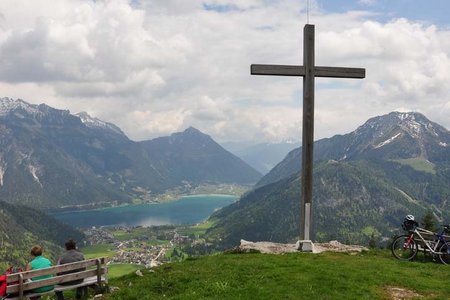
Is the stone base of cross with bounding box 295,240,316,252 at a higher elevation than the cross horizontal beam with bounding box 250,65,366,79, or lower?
lower

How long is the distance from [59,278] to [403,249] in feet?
63.7

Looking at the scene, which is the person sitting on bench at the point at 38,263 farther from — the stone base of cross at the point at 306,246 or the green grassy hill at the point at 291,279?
the stone base of cross at the point at 306,246

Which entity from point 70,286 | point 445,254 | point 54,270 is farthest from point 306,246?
point 54,270

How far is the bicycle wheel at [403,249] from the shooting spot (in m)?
23.5

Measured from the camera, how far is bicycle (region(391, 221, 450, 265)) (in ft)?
74.1

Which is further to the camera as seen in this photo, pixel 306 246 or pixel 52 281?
pixel 306 246

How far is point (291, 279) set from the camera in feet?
59.4

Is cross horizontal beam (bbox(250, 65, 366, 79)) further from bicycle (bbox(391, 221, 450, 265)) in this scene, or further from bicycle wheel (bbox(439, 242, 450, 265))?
bicycle wheel (bbox(439, 242, 450, 265))

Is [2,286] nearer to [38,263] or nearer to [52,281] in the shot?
[52,281]

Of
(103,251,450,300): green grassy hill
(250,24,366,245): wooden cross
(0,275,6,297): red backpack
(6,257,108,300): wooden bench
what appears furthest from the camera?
(250,24,366,245): wooden cross

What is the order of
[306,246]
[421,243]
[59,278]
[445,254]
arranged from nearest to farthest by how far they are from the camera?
[59,278] < [445,254] < [421,243] < [306,246]

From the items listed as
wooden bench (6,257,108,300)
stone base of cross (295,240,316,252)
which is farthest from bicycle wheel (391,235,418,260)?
wooden bench (6,257,108,300)

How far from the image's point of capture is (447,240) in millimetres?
22562

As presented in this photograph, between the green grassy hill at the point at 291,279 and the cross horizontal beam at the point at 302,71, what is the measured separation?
33.9 ft
